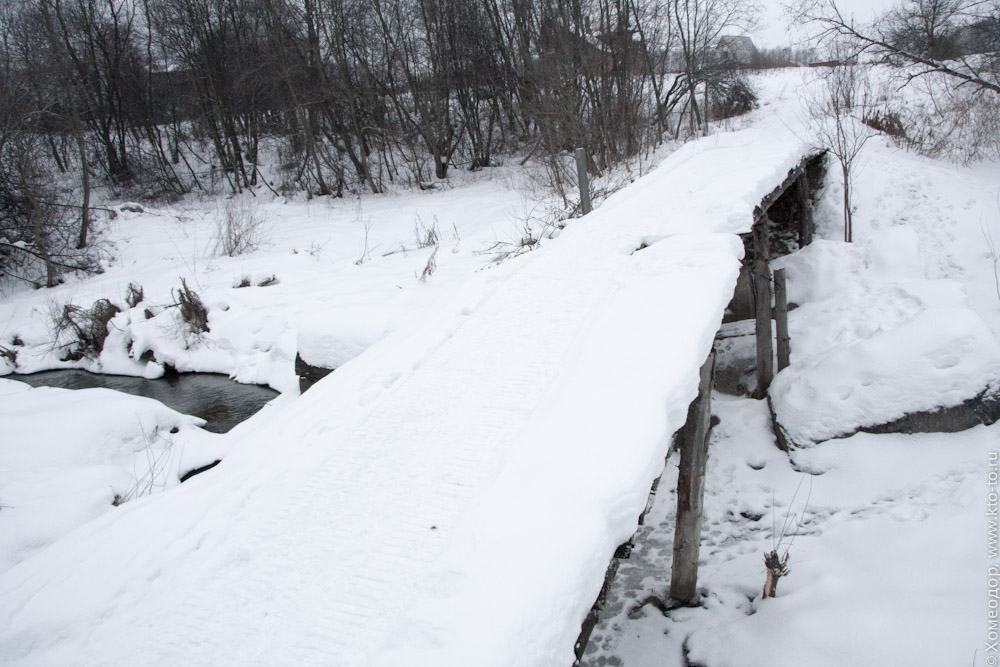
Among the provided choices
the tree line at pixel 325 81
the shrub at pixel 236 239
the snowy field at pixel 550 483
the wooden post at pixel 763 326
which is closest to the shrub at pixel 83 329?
the snowy field at pixel 550 483

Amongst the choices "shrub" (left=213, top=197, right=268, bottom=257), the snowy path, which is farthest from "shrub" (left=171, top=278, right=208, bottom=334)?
the snowy path

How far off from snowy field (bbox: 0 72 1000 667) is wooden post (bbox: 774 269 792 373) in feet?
1.20

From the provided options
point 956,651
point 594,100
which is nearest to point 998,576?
point 956,651

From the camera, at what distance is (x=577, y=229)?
23.7 ft

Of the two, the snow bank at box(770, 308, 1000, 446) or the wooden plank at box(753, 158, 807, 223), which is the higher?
the wooden plank at box(753, 158, 807, 223)

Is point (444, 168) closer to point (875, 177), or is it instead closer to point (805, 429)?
point (875, 177)

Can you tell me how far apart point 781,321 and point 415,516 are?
19.4ft

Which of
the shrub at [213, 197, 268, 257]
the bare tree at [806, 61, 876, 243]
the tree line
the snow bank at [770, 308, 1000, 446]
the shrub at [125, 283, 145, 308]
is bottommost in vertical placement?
the snow bank at [770, 308, 1000, 446]

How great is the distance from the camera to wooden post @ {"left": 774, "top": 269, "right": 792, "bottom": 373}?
7266 millimetres

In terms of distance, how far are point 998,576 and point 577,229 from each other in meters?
5.07

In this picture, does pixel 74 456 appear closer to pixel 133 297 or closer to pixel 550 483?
pixel 550 483

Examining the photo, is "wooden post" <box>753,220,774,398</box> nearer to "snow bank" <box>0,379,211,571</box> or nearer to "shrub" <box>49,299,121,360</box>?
"snow bank" <box>0,379,211,571</box>

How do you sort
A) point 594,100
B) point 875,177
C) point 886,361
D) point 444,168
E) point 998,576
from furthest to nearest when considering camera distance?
point 444,168, point 594,100, point 875,177, point 886,361, point 998,576

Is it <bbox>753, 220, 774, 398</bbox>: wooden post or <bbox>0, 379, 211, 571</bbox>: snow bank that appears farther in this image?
<bbox>753, 220, 774, 398</bbox>: wooden post
